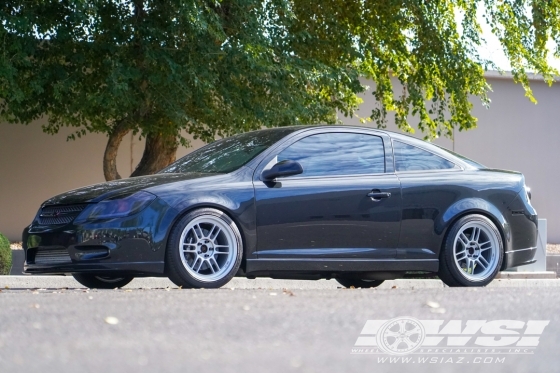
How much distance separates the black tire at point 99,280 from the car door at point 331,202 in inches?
56.3

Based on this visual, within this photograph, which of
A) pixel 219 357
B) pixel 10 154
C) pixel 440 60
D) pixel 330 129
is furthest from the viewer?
pixel 10 154

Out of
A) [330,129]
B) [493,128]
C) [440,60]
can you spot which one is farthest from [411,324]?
[493,128]

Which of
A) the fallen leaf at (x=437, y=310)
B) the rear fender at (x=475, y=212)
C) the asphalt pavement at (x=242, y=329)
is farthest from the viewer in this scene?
the rear fender at (x=475, y=212)

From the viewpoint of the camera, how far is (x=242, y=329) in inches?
189

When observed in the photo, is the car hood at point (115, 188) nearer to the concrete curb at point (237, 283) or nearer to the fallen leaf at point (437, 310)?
the concrete curb at point (237, 283)

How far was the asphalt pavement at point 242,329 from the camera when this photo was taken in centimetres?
395

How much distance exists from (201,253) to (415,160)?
7.65ft

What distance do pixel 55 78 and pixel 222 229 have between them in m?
7.77

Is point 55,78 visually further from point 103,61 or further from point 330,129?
point 330,129

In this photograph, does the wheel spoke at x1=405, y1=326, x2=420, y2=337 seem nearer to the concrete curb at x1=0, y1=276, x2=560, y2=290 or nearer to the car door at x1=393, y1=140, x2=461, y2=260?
the car door at x1=393, y1=140, x2=461, y2=260

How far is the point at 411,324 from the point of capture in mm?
4902

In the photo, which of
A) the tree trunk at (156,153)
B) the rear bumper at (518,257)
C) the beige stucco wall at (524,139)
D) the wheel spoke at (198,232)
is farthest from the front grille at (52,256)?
the beige stucco wall at (524,139)

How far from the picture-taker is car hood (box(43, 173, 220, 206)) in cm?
752

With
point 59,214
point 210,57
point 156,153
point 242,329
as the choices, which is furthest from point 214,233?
point 156,153
